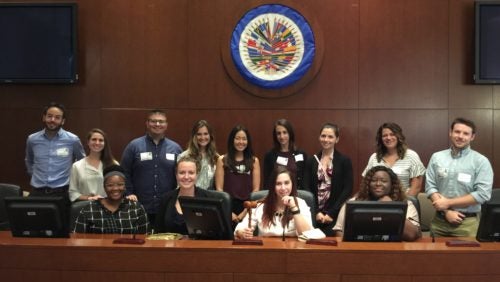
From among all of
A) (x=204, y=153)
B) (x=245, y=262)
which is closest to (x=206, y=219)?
(x=245, y=262)

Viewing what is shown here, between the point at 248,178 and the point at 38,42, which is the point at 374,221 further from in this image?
the point at 38,42

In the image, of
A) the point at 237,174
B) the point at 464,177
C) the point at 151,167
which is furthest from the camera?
the point at 151,167

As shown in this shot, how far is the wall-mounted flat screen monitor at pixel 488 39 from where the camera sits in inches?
204

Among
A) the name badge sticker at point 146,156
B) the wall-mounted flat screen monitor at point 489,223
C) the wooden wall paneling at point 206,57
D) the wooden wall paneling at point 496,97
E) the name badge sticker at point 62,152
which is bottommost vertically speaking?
the wall-mounted flat screen monitor at point 489,223

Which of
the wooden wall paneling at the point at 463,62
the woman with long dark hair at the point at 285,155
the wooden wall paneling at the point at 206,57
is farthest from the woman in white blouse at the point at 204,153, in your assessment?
the wooden wall paneling at the point at 463,62

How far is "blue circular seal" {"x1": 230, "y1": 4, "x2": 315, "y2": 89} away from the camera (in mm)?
5371

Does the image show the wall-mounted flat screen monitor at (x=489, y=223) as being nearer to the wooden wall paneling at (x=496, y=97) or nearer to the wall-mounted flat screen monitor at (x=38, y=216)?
the wall-mounted flat screen monitor at (x=38, y=216)

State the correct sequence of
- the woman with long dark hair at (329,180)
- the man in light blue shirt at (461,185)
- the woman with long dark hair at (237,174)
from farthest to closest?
the woman with long dark hair at (237,174)
the woman with long dark hair at (329,180)
the man in light blue shirt at (461,185)

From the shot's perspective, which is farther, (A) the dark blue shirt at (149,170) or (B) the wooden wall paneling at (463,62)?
(B) the wooden wall paneling at (463,62)

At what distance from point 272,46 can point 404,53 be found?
132cm

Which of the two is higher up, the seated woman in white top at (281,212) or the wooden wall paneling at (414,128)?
the wooden wall paneling at (414,128)

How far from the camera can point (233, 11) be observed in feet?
17.7

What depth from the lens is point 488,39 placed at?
17.1ft

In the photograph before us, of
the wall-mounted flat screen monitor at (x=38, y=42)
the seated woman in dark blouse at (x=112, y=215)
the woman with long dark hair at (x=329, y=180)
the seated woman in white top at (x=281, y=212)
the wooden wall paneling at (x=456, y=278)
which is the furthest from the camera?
the wall-mounted flat screen monitor at (x=38, y=42)
